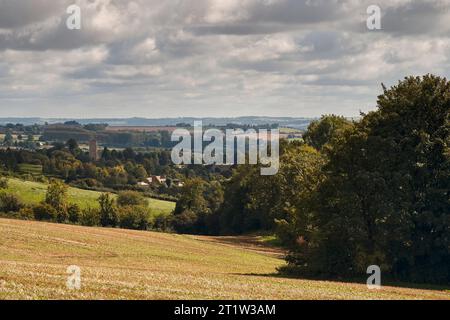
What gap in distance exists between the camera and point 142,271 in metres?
40.3

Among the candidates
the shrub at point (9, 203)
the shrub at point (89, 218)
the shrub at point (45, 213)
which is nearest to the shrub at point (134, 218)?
the shrub at point (89, 218)

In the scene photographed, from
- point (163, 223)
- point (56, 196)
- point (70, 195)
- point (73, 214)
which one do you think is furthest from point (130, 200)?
point (73, 214)

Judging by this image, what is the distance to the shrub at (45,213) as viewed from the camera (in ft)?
405

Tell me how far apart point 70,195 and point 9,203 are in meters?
24.6

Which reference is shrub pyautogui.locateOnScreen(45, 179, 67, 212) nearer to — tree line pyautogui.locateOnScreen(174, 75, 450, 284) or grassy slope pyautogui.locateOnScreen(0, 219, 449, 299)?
grassy slope pyautogui.locateOnScreen(0, 219, 449, 299)

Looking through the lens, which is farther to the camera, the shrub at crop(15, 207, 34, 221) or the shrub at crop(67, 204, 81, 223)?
the shrub at crop(67, 204, 81, 223)

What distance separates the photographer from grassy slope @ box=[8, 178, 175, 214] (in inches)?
5782

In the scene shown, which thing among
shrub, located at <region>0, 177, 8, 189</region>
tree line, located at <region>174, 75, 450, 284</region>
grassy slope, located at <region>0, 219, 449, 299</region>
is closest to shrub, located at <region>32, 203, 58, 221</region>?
shrub, located at <region>0, 177, 8, 189</region>

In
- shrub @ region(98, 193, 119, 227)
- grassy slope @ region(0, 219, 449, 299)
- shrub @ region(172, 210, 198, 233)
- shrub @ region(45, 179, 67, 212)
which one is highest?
grassy slope @ region(0, 219, 449, 299)

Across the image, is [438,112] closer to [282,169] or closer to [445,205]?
[445,205]

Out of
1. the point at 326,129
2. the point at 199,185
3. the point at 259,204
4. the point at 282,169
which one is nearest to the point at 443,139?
the point at 282,169

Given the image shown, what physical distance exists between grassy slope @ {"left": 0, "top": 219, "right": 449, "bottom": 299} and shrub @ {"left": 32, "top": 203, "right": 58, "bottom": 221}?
137 feet

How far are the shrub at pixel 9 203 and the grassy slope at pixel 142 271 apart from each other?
56.2 m
